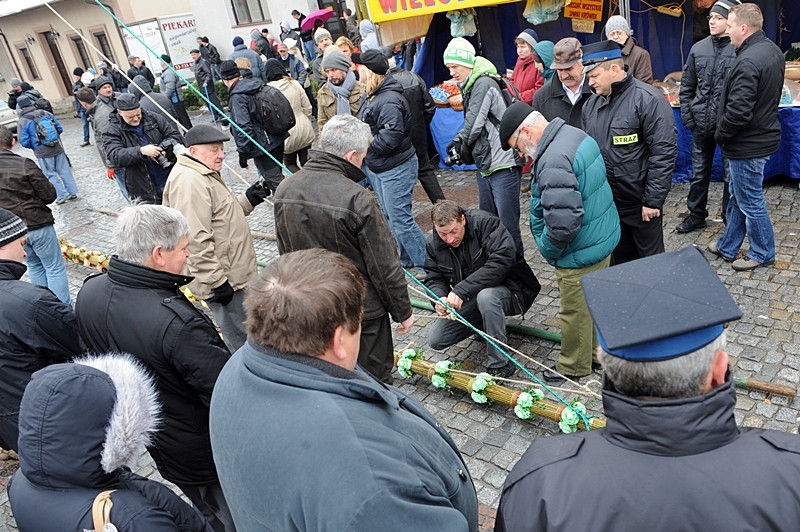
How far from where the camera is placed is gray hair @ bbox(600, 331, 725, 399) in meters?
1.47

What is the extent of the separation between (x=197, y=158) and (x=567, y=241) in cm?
255

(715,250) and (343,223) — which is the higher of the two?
(343,223)

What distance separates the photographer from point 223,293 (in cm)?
423

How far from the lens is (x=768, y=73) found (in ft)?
15.4

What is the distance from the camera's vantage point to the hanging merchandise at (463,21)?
332 inches

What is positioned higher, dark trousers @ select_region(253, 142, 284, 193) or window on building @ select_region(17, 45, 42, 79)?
window on building @ select_region(17, 45, 42, 79)

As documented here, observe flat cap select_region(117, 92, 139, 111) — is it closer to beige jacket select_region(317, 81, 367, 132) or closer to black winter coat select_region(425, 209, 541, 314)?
beige jacket select_region(317, 81, 367, 132)

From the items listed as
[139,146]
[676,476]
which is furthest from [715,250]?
[139,146]

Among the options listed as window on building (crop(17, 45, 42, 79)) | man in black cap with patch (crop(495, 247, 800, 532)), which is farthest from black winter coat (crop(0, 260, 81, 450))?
window on building (crop(17, 45, 42, 79))

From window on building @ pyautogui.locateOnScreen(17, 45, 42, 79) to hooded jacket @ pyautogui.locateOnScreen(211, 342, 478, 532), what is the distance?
31.8 metres

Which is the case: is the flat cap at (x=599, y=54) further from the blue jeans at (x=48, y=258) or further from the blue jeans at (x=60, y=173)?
the blue jeans at (x=60, y=173)

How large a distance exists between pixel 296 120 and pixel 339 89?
2.56ft

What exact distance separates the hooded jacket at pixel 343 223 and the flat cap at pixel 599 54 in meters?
2.05

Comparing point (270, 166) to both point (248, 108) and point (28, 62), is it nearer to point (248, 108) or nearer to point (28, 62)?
point (248, 108)
